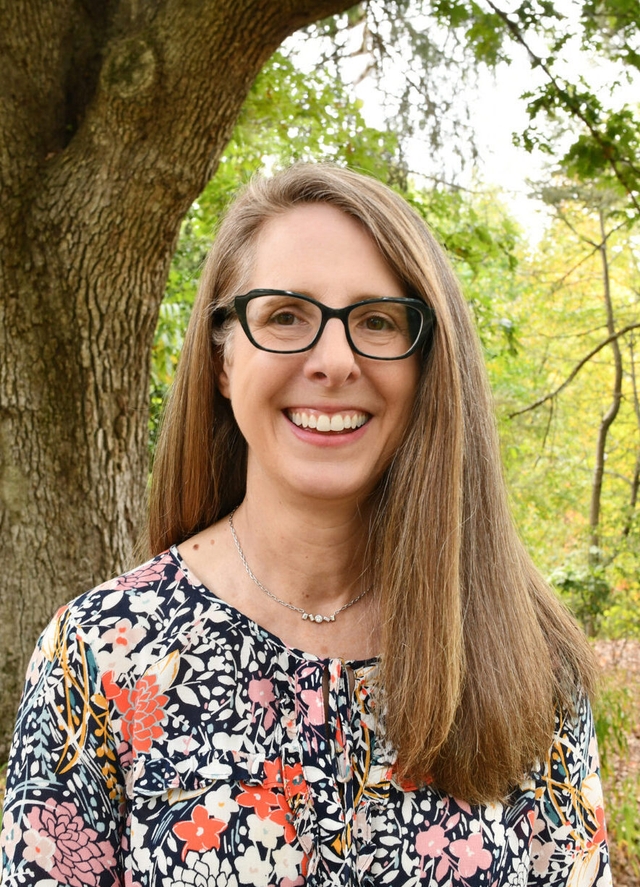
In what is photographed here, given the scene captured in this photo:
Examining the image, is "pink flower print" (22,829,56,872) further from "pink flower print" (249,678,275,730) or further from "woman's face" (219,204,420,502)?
"woman's face" (219,204,420,502)

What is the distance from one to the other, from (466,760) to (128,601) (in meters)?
0.67

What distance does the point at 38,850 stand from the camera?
1.29 meters

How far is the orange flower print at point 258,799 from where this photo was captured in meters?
1.35

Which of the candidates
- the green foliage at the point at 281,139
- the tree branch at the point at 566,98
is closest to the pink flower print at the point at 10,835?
the green foliage at the point at 281,139

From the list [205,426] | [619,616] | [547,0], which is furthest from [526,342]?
[205,426]

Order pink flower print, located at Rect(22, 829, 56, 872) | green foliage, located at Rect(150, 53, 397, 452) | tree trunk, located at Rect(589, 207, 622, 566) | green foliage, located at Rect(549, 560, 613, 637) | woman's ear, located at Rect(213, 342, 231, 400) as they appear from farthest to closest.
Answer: tree trunk, located at Rect(589, 207, 622, 566) → green foliage, located at Rect(549, 560, 613, 637) → green foliage, located at Rect(150, 53, 397, 452) → woman's ear, located at Rect(213, 342, 231, 400) → pink flower print, located at Rect(22, 829, 56, 872)

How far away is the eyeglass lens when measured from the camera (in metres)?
1.45

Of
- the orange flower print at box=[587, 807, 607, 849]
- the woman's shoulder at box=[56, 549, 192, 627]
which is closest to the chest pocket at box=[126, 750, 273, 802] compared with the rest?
the woman's shoulder at box=[56, 549, 192, 627]

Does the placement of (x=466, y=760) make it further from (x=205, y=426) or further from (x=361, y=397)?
(x=205, y=426)

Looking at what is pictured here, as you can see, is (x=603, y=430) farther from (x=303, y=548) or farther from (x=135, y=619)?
(x=135, y=619)

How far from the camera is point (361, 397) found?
1474 mm

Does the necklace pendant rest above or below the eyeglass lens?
below

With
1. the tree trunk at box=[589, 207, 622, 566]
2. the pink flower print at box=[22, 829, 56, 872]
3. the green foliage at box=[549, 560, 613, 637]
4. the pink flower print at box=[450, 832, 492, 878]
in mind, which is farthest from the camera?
the tree trunk at box=[589, 207, 622, 566]

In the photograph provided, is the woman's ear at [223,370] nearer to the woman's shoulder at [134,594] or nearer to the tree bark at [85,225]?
the woman's shoulder at [134,594]
